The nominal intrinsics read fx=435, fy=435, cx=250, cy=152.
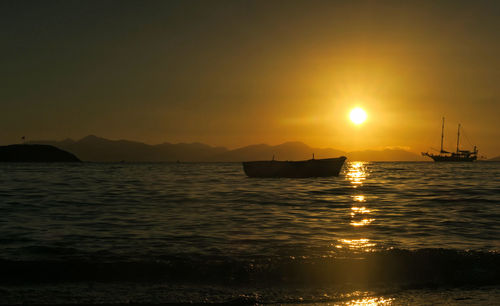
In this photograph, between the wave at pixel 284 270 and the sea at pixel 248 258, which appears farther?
the wave at pixel 284 270

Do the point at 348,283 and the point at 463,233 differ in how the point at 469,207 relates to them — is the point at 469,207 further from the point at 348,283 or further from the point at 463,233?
the point at 348,283

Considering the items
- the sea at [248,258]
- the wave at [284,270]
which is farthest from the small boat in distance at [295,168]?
the wave at [284,270]

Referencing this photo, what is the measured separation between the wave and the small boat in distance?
51887 mm

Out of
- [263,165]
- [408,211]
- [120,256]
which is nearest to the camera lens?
[120,256]

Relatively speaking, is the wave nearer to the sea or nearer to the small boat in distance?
the sea

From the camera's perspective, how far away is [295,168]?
64.6 m

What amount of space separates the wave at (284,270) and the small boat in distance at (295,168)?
51.9 meters

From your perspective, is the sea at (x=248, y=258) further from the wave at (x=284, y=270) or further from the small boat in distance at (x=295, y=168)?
the small boat in distance at (x=295, y=168)

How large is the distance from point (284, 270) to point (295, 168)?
5404 cm

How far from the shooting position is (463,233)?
1653 cm

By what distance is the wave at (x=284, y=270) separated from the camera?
10156mm

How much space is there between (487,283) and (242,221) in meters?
11.2

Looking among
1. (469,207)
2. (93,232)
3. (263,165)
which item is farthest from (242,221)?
(263,165)

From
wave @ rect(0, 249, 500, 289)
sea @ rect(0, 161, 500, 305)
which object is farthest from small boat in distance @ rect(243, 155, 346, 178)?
wave @ rect(0, 249, 500, 289)
